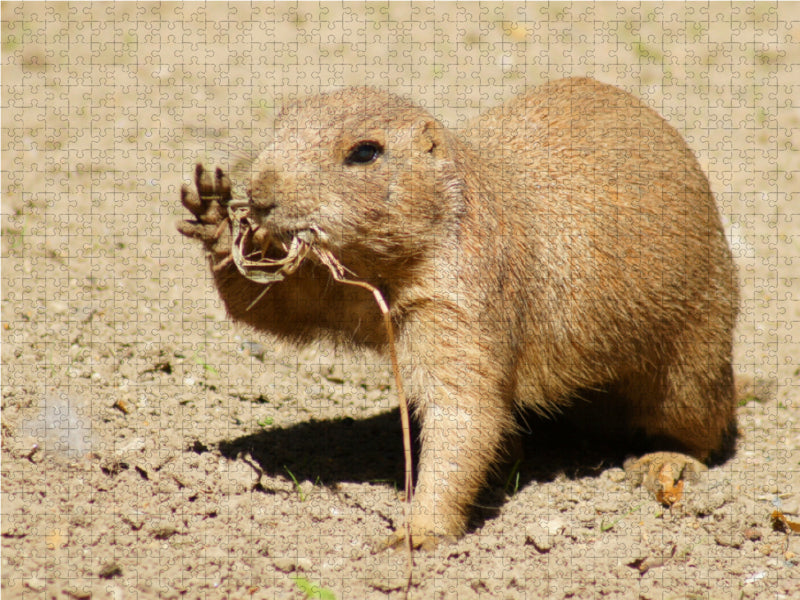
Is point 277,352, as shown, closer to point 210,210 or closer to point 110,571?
point 210,210

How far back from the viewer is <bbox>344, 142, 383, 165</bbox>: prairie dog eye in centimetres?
435

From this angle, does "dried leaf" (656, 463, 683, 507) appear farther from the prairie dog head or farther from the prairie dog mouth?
the prairie dog mouth

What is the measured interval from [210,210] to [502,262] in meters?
1.48

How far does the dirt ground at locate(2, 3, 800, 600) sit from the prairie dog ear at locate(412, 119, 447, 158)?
0.99m

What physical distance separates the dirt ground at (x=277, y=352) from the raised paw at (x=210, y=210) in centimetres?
48

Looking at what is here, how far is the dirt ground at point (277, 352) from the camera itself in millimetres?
4391

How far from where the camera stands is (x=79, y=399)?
518 cm

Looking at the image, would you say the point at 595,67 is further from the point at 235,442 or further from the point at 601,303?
the point at 235,442

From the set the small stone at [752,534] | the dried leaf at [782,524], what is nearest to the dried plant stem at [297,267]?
the small stone at [752,534]

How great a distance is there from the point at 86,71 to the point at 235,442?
457 centimetres

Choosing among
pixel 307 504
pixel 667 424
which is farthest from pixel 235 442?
pixel 667 424

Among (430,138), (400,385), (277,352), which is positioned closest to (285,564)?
(400,385)

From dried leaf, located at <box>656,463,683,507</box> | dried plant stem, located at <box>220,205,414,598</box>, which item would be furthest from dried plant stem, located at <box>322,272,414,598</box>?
dried leaf, located at <box>656,463,683,507</box>

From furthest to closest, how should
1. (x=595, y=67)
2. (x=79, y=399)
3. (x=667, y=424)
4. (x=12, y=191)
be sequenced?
(x=595, y=67) < (x=12, y=191) < (x=667, y=424) < (x=79, y=399)
